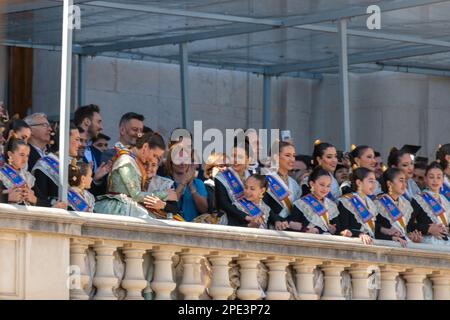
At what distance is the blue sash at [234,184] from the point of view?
1667 cm

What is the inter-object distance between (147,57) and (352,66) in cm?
254

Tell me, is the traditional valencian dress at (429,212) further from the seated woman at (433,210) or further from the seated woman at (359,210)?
the seated woman at (359,210)

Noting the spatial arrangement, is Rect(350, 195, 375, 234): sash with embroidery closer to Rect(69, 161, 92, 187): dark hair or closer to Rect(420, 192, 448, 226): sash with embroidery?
Rect(420, 192, 448, 226): sash with embroidery

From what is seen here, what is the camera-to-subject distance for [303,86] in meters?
23.8

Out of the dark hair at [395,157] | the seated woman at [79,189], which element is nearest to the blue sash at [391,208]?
the dark hair at [395,157]

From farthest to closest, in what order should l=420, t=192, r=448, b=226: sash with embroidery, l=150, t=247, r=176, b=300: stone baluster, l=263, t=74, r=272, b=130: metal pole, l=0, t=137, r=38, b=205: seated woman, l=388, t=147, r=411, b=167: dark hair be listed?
l=263, t=74, r=272, b=130: metal pole < l=388, t=147, r=411, b=167: dark hair < l=420, t=192, r=448, b=226: sash with embroidery < l=150, t=247, r=176, b=300: stone baluster < l=0, t=137, r=38, b=205: seated woman

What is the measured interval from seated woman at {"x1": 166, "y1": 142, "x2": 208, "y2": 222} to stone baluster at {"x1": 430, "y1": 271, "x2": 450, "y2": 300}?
7.33 feet

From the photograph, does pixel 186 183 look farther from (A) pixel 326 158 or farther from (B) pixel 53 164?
(A) pixel 326 158

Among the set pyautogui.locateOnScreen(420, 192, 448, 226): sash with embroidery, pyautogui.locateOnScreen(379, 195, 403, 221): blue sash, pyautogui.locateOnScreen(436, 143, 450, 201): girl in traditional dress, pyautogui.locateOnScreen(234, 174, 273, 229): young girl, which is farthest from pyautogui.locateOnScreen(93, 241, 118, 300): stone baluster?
pyautogui.locateOnScreen(436, 143, 450, 201): girl in traditional dress

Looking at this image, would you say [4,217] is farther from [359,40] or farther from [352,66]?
[352,66]

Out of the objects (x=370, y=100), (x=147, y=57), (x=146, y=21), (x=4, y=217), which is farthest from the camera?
(x=370, y=100)

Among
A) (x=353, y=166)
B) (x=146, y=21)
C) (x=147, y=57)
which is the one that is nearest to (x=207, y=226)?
(x=353, y=166)

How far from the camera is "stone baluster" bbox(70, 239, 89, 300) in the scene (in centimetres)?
1486

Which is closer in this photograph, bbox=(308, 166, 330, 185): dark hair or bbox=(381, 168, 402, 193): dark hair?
bbox=(308, 166, 330, 185): dark hair
